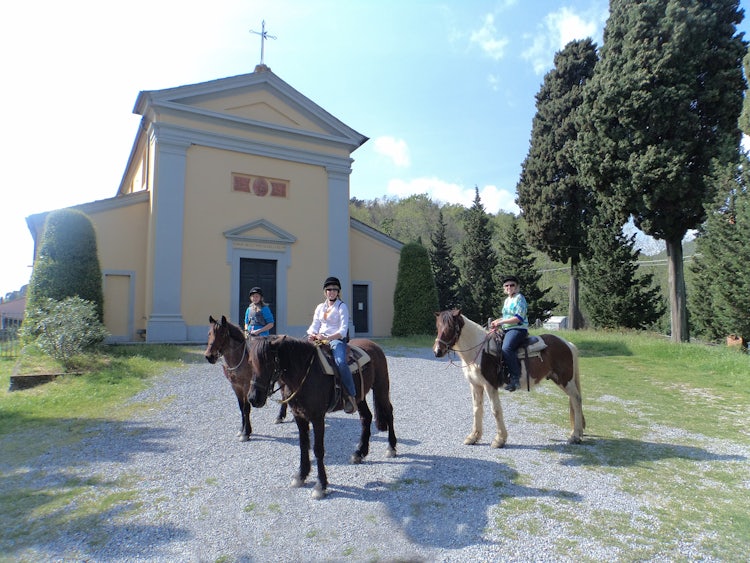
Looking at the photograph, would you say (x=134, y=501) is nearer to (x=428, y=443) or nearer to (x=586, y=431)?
(x=428, y=443)

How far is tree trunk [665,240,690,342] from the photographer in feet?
55.7

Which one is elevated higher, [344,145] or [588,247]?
[344,145]

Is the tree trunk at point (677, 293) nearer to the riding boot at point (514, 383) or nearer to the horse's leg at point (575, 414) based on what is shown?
the horse's leg at point (575, 414)

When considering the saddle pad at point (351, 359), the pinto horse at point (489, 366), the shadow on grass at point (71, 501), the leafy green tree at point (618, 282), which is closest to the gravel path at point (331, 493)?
the shadow on grass at point (71, 501)

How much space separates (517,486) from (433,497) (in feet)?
3.17

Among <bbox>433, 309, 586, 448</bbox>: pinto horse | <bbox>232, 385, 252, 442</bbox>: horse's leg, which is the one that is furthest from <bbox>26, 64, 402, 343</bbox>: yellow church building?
<bbox>433, 309, 586, 448</bbox>: pinto horse

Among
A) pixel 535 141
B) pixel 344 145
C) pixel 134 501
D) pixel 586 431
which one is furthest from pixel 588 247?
pixel 134 501

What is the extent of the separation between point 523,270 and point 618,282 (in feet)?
24.2

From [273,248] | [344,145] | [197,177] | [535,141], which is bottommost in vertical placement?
[273,248]

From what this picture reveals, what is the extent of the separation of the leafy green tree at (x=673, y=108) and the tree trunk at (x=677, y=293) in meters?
0.04

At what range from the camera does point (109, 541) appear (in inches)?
142

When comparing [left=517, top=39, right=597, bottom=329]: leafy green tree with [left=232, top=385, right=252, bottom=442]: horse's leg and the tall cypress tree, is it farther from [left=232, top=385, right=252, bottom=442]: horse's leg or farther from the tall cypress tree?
[left=232, top=385, right=252, bottom=442]: horse's leg

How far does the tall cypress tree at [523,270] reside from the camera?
28719 millimetres

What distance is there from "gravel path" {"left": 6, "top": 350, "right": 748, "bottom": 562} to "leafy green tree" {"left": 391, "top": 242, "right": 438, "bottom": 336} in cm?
1279
